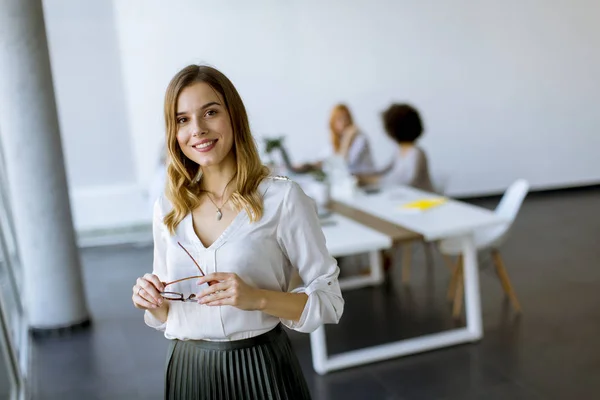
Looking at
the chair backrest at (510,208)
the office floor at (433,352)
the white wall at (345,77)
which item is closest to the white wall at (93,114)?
the white wall at (345,77)

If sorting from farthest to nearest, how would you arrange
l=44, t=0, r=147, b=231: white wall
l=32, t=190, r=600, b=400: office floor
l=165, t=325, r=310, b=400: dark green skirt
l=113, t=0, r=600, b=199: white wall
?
l=113, t=0, r=600, b=199: white wall, l=44, t=0, r=147, b=231: white wall, l=32, t=190, r=600, b=400: office floor, l=165, t=325, r=310, b=400: dark green skirt

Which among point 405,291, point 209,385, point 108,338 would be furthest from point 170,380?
point 405,291

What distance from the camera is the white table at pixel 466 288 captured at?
4.08 metres

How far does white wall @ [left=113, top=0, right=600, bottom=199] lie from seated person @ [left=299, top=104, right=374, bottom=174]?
1489 millimetres

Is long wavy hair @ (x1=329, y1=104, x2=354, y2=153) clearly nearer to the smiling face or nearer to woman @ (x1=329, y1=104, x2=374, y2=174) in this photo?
woman @ (x1=329, y1=104, x2=374, y2=174)

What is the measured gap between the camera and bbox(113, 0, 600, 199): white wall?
7.59 meters

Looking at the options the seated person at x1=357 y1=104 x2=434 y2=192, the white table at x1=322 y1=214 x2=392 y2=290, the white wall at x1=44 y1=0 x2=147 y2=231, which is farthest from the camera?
the white wall at x1=44 y1=0 x2=147 y2=231

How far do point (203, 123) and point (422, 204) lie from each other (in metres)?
3.15

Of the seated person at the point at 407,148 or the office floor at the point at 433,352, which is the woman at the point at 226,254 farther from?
the seated person at the point at 407,148

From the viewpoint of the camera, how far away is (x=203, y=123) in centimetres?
170

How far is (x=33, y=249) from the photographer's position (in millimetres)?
4895

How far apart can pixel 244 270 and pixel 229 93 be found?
0.42 m

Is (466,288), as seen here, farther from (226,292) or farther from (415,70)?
(415,70)

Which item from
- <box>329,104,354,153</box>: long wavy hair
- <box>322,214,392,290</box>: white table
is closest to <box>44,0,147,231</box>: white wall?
<box>329,104,354,153</box>: long wavy hair
